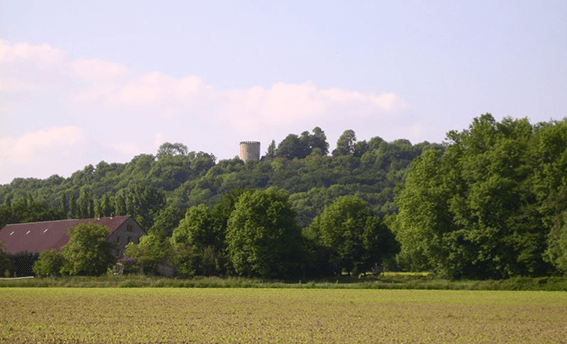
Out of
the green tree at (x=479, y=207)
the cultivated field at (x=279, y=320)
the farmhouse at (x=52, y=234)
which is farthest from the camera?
the farmhouse at (x=52, y=234)

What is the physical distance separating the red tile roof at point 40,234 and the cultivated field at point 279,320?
5420 centimetres

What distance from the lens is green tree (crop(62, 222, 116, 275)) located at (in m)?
76.2

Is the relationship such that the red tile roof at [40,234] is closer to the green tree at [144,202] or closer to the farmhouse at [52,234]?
the farmhouse at [52,234]

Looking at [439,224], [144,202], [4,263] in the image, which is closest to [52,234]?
[4,263]

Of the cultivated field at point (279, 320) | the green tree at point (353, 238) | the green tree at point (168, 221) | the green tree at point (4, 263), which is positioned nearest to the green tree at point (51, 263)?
the green tree at point (4, 263)

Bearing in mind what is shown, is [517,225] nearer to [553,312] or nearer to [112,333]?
[553,312]

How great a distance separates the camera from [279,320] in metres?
32.8

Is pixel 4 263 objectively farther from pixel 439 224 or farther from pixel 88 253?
pixel 439 224

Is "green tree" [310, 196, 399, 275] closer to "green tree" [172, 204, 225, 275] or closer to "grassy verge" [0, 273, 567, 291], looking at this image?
"green tree" [172, 204, 225, 275]

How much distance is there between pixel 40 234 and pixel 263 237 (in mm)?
42143

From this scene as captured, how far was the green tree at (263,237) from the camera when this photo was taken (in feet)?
262

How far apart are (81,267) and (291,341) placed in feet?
181

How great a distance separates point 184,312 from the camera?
36562 millimetres

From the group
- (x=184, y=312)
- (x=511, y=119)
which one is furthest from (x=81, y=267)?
(x=511, y=119)
